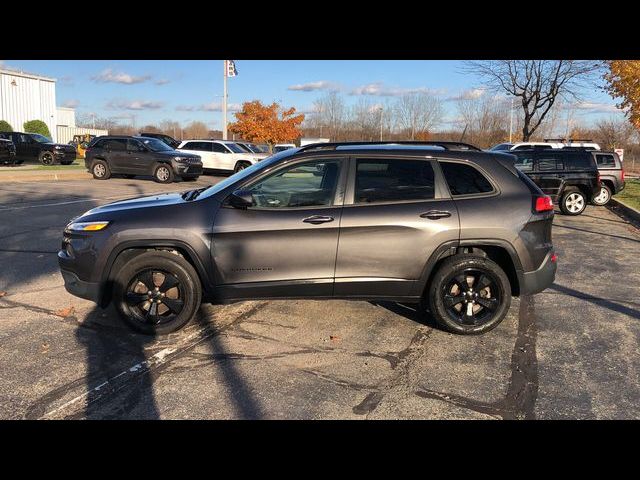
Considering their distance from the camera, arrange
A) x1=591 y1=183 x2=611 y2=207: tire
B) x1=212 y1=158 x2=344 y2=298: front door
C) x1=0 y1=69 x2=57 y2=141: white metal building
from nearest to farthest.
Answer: x1=212 y1=158 x2=344 y2=298: front door
x1=591 y1=183 x2=611 y2=207: tire
x1=0 y1=69 x2=57 y2=141: white metal building

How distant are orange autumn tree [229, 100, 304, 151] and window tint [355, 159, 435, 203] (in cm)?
4201

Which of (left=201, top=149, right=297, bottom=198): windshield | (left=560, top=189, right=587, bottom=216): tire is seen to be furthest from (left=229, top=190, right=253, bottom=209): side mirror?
(left=560, top=189, right=587, bottom=216): tire

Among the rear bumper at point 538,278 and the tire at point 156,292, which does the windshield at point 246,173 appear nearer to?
the tire at point 156,292

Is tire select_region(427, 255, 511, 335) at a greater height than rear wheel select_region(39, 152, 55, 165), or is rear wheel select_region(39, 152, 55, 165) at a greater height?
rear wheel select_region(39, 152, 55, 165)

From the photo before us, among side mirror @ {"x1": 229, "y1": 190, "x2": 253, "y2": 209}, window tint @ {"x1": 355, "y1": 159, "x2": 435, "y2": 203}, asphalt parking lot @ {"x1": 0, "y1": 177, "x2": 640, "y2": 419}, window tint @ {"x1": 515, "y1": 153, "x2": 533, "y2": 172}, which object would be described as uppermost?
window tint @ {"x1": 515, "y1": 153, "x2": 533, "y2": 172}

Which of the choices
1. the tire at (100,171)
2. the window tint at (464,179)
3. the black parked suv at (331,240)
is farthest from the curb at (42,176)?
the window tint at (464,179)

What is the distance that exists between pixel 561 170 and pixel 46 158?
967 inches

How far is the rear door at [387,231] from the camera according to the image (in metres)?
4.49

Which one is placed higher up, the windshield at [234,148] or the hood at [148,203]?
the windshield at [234,148]

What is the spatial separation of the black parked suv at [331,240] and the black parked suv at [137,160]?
1582 cm

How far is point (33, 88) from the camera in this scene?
1854 inches

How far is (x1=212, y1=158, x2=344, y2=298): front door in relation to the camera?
4.45 meters

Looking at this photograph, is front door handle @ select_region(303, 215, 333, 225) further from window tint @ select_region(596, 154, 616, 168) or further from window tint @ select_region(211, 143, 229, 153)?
window tint @ select_region(211, 143, 229, 153)
